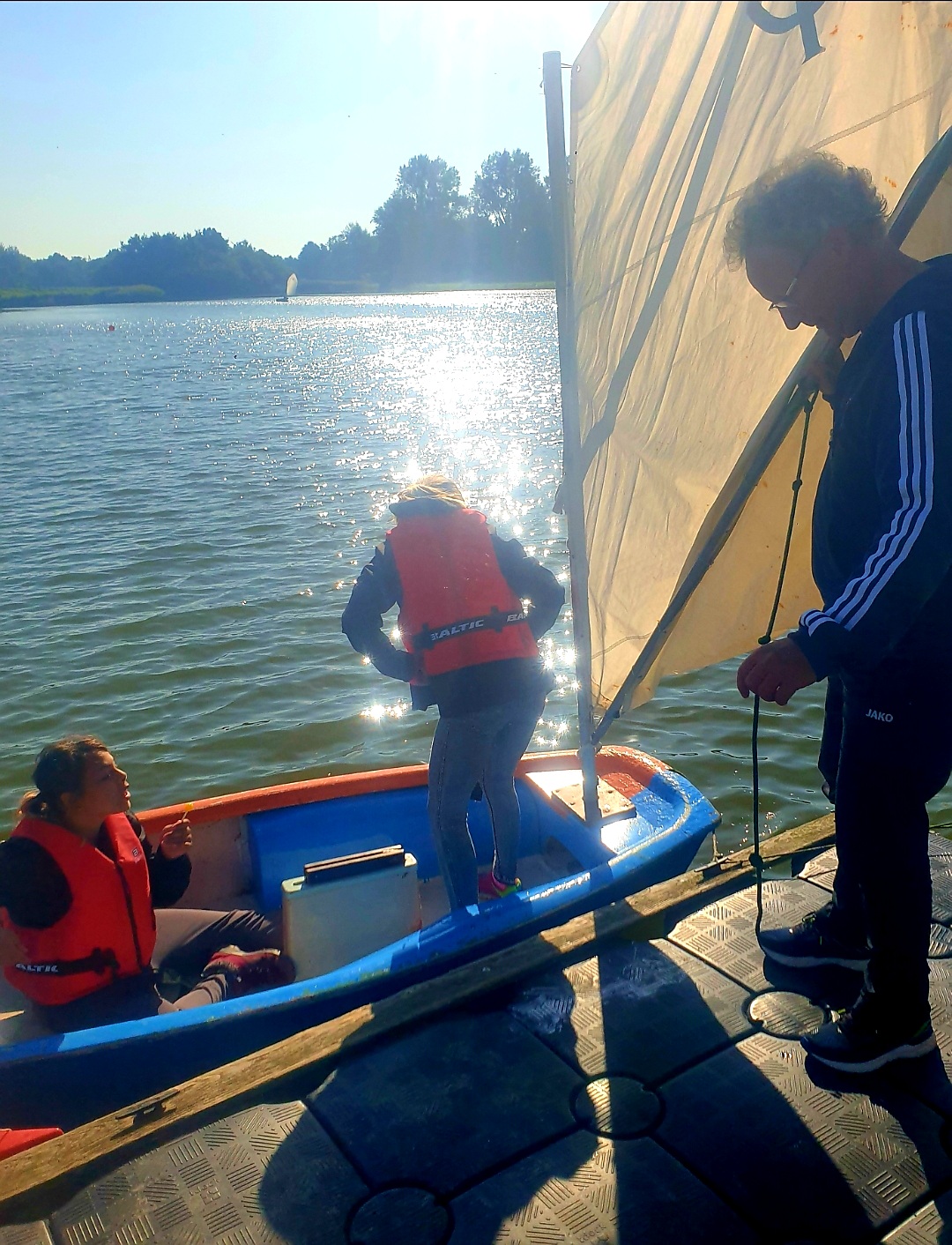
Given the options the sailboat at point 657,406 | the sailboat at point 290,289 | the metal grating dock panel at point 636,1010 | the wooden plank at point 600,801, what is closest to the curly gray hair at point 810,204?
the sailboat at point 657,406

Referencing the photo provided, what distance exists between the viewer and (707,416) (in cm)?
308

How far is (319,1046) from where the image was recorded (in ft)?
9.27

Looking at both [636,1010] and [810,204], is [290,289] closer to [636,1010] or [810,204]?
[636,1010]

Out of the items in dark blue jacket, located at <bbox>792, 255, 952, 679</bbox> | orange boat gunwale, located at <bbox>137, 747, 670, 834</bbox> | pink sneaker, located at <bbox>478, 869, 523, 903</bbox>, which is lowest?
pink sneaker, located at <bbox>478, 869, 523, 903</bbox>

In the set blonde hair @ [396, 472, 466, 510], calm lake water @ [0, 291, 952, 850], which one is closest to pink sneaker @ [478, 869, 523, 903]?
blonde hair @ [396, 472, 466, 510]

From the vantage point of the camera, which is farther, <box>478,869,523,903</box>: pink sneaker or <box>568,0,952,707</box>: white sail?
<box>478,869,523,903</box>: pink sneaker

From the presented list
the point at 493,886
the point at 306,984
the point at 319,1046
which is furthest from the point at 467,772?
the point at 319,1046

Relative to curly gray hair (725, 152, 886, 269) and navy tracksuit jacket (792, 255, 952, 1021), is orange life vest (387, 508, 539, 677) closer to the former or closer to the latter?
navy tracksuit jacket (792, 255, 952, 1021)

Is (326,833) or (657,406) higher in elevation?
(657,406)

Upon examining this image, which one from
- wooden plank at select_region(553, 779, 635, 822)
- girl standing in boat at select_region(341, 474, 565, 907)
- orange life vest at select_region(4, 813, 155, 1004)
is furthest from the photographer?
wooden plank at select_region(553, 779, 635, 822)

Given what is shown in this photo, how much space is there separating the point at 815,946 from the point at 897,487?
1.51 m

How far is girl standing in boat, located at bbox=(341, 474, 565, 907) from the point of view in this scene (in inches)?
148

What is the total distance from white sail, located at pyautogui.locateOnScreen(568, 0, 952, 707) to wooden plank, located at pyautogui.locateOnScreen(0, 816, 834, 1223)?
0.74m

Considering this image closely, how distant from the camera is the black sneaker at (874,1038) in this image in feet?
8.02
